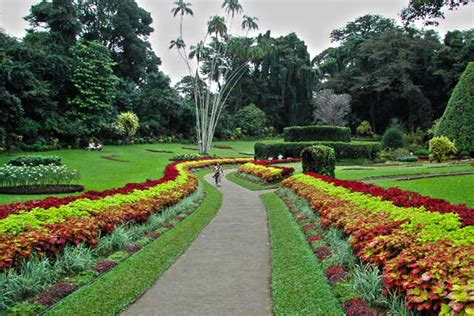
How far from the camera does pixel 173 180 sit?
583 inches

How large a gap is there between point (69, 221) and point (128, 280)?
1877 millimetres

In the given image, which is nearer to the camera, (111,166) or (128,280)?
(128,280)

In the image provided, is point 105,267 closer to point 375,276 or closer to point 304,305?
point 304,305

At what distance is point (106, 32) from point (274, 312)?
53323 millimetres

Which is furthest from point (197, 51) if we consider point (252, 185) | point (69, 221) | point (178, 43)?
point (69, 221)

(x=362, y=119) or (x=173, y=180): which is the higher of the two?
(x=362, y=119)

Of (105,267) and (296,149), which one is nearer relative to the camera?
(105,267)

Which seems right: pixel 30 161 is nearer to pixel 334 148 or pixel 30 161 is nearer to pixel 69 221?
pixel 69 221

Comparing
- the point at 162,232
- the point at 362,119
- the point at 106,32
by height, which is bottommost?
the point at 162,232

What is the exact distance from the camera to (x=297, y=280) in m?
5.61

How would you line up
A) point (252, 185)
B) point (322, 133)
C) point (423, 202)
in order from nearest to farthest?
point (423, 202) < point (252, 185) < point (322, 133)

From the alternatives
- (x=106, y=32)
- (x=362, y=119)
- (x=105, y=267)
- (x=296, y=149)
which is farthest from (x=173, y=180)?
(x=362, y=119)

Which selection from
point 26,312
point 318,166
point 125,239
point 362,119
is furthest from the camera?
point 362,119

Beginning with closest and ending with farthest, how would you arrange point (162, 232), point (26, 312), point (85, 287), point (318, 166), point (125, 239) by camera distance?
point (26, 312), point (85, 287), point (125, 239), point (162, 232), point (318, 166)
